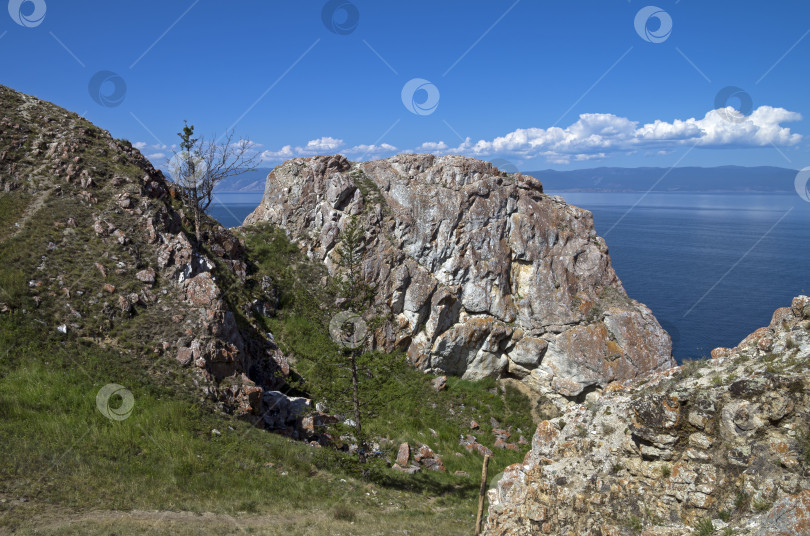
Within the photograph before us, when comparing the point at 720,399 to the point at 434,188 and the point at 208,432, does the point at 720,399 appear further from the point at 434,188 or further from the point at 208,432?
the point at 434,188

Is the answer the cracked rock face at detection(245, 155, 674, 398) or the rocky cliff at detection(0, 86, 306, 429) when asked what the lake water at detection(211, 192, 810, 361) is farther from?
the rocky cliff at detection(0, 86, 306, 429)

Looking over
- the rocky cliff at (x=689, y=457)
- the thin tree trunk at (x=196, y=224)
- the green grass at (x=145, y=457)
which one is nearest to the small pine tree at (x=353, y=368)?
the green grass at (x=145, y=457)

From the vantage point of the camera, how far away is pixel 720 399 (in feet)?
29.2

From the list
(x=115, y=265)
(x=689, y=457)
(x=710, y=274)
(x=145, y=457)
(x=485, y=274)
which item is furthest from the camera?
(x=710, y=274)

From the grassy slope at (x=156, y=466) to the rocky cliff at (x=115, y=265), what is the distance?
570 mm

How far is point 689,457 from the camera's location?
896cm

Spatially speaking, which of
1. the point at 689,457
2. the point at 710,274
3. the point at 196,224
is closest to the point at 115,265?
the point at 196,224

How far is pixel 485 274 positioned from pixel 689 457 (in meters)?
28.7

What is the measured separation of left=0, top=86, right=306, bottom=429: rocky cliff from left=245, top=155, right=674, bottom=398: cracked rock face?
11035 mm

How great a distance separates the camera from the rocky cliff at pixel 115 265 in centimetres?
2244

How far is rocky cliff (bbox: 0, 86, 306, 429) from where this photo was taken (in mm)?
22438

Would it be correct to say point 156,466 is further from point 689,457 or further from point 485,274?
point 485,274

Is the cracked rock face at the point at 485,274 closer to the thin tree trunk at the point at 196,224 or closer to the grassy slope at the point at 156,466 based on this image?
the thin tree trunk at the point at 196,224

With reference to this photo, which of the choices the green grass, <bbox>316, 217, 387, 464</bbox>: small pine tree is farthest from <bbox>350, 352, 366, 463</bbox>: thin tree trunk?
the green grass
